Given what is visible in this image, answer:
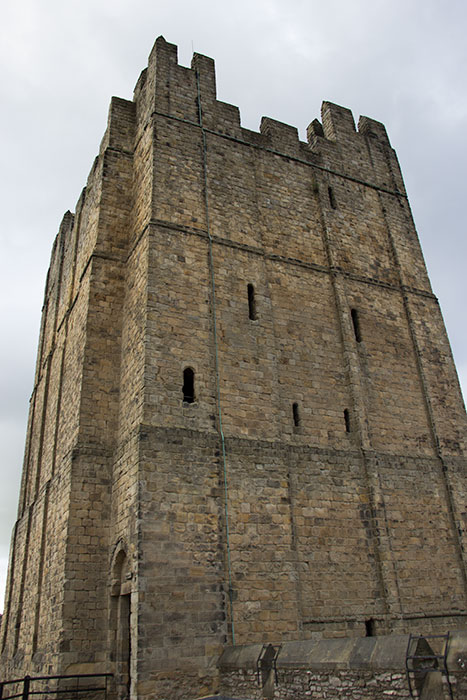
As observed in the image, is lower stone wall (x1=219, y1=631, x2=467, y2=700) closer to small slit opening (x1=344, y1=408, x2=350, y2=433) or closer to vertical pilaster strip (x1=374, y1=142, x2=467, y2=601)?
small slit opening (x1=344, y1=408, x2=350, y2=433)

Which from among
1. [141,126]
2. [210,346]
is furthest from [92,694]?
[141,126]

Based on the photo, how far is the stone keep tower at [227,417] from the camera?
9.31 meters

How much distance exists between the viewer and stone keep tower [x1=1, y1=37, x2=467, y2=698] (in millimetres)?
9312

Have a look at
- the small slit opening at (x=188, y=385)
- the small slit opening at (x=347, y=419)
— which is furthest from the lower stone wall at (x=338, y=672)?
the small slit opening at (x=347, y=419)

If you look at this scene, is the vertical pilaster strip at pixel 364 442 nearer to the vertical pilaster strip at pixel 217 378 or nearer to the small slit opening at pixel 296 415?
the small slit opening at pixel 296 415

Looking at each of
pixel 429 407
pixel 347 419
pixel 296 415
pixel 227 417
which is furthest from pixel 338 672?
pixel 429 407

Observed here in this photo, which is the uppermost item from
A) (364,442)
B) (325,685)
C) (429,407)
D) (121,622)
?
(429,407)

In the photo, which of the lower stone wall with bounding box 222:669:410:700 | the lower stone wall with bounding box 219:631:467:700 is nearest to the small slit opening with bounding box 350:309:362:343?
the lower stone wall with bounding box 219:631:467:700

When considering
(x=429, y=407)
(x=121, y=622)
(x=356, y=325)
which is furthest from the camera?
(x=356, y=325)

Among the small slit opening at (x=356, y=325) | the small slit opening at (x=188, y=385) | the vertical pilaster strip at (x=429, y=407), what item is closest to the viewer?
the small slit opening at (x=188, y=385)

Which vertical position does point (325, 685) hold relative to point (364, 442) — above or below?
below

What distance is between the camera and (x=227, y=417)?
10.5 meters

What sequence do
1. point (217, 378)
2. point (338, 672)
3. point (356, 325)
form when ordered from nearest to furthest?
point (338, 672)
point (217, 378)
point (356, 325)

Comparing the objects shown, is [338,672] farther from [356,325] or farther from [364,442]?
[356,325]
